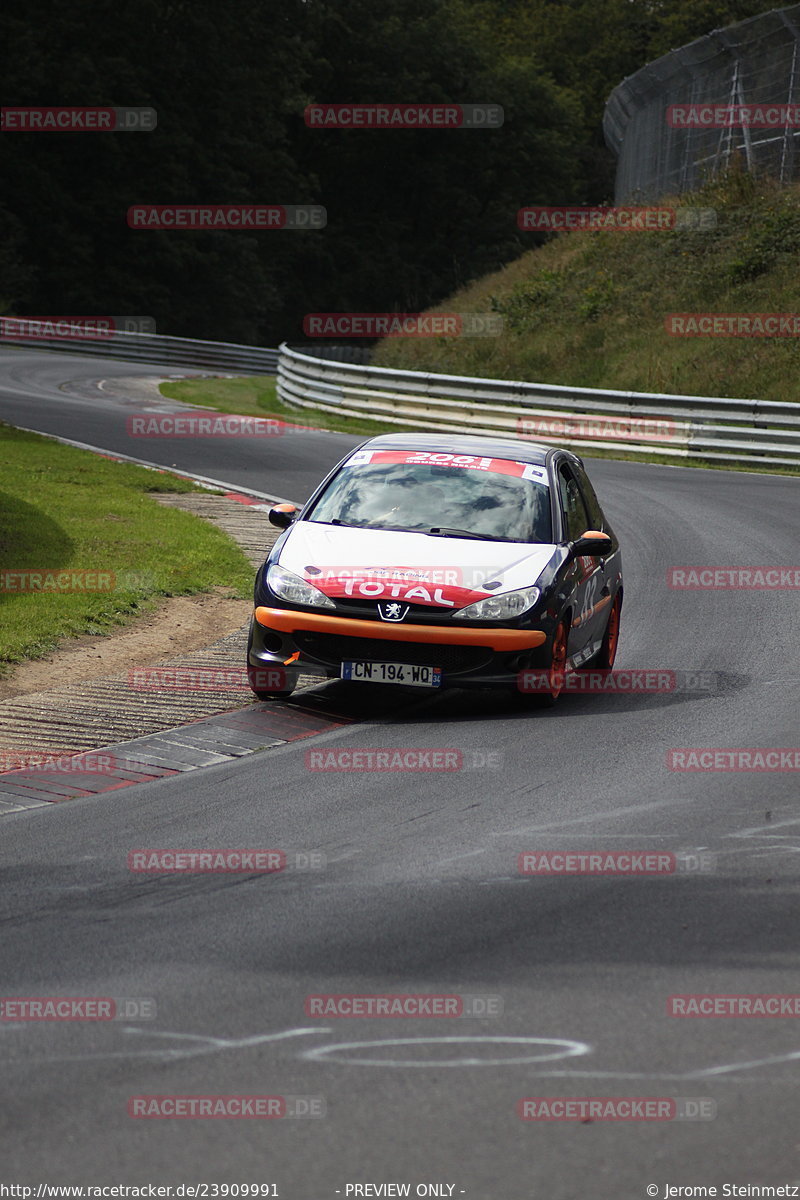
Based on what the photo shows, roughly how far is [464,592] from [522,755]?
4.40 ft

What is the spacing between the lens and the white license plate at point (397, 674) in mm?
9367

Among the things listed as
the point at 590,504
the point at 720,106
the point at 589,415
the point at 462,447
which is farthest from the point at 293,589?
the point at 720,106

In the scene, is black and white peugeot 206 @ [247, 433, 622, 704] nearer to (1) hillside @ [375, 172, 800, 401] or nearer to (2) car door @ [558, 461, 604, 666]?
(2) car door @ [558, 461, 604, 666]

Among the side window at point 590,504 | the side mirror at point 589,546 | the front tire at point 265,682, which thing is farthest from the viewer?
the side window at point 590,504

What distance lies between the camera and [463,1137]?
4098mm

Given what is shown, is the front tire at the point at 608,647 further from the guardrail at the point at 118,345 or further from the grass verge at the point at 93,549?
the guardrail at the point at 118,345

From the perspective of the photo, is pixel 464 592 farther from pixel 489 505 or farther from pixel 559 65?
pixel 559 65

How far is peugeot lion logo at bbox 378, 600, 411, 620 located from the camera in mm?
9367

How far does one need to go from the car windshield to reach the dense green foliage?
46.0 m

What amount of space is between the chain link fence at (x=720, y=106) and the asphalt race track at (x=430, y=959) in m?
27.1

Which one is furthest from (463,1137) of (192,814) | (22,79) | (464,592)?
(22,79)

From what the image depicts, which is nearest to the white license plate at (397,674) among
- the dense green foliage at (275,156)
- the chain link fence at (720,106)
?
the chain link fence at (720,106)

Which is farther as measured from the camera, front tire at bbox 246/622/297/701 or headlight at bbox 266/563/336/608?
front tire at bbox 246/622/297/701

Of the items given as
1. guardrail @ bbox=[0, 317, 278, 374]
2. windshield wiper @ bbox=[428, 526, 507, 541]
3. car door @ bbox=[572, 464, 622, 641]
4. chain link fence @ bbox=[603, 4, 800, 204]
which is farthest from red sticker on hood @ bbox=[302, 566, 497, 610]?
guardrail @ bbox=[0, 317, 278, 374]
